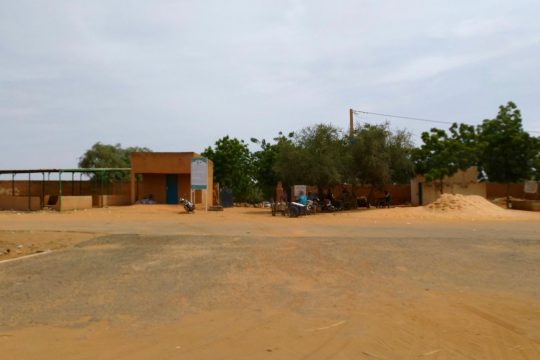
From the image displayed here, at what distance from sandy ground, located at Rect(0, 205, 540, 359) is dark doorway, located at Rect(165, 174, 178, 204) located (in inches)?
991

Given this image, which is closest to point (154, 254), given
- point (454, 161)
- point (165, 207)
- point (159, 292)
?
point (159, 292)

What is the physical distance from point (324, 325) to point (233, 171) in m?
45.8

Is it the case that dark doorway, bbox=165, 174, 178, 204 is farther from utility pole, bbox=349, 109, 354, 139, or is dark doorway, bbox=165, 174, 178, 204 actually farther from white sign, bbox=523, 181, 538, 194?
white sign, bbox=523, 181, 538, 194

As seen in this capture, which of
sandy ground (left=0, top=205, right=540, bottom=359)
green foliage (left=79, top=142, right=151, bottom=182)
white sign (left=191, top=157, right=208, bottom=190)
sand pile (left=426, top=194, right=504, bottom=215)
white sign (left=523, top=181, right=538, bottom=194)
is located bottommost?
sandy ground (left=0, top=205, right=540, bottom=359)

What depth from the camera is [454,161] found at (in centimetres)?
4016

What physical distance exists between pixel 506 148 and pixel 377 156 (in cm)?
2003

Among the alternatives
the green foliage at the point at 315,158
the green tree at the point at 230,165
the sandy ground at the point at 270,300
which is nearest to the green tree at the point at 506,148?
the green foliage at the point at 315,158

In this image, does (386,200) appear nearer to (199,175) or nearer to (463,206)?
(463,206)

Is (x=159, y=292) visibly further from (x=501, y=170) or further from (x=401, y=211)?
(x=501, y=170)

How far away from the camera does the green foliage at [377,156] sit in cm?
3538

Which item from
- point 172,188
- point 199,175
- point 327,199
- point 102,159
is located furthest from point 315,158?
point 102,159

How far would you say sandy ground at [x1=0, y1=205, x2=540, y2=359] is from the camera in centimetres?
586

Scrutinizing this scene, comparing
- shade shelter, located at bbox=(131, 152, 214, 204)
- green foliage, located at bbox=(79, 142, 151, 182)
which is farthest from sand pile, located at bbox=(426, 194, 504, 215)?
green foliage, located at bbox=(79, 142, 151, 182)

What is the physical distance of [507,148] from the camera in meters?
48.7
